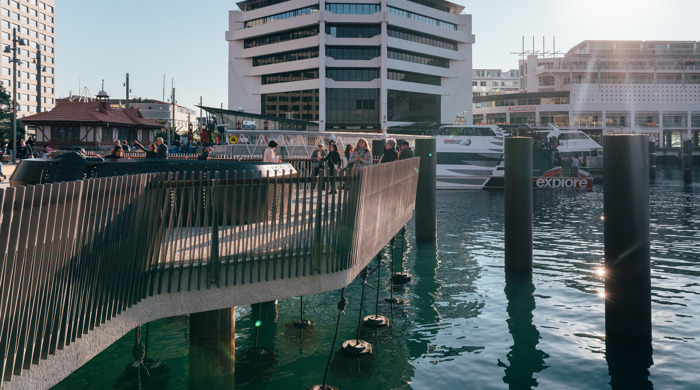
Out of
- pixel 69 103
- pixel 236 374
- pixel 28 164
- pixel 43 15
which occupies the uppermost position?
pixel 43 15

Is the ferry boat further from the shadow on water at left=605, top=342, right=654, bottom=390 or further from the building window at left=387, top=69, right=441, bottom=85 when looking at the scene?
the building window at left=387, top=69, right=441, bottom=85

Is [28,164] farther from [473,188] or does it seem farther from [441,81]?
[441,81]

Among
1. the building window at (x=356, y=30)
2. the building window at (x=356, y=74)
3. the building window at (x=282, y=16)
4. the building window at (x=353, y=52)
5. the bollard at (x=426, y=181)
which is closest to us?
the bollard at (x=426, y=181)

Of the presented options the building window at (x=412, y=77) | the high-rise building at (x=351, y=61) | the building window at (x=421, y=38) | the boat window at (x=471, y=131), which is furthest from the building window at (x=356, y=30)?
the boat window at (x=471, y=131)

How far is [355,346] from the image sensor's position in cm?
1023

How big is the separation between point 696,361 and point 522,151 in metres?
6.86

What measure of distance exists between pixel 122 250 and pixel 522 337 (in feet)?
27.1

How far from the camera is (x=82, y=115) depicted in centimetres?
5478

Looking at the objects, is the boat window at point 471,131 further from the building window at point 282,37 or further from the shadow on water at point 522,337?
the building window at point 282,37

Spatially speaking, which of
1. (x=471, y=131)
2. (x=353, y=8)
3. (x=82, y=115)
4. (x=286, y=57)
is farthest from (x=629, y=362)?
(x=286, y=57)

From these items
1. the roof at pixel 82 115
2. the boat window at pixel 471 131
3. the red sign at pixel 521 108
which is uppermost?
the red sign at pixel 521 108

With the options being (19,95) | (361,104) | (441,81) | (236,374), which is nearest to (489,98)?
(441,81)

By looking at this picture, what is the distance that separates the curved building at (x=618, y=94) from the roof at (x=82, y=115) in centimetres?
6258

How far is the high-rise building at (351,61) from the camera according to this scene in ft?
260
